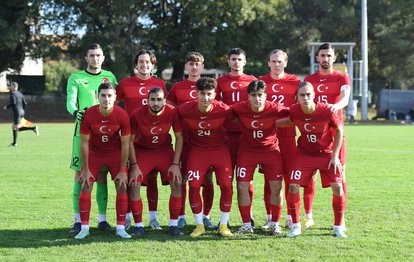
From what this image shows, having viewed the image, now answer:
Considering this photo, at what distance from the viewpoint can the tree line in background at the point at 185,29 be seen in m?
37.4

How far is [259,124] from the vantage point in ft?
22.2

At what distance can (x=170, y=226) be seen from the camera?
6.82m

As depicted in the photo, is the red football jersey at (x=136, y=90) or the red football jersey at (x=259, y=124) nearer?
the red football jersey at (x=259, y=124)

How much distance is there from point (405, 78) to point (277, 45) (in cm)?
1028

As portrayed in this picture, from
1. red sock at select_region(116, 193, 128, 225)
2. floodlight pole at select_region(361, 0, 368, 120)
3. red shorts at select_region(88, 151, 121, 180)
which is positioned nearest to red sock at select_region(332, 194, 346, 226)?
red sock at select_region(116, 193, 128, 225)

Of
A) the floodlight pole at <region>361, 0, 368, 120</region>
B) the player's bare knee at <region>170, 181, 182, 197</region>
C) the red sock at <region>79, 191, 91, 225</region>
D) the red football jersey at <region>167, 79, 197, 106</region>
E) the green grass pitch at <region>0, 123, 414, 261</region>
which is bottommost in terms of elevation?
the green grass pitch at <region>0, 123, 414, 261</region>

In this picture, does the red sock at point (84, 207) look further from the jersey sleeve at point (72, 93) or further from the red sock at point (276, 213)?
the red sock at point (276, 213)

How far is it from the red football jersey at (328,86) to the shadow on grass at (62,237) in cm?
185

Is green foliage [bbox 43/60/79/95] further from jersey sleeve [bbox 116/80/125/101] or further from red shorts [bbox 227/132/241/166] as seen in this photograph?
red shorts [bbox 227/132/241/166]

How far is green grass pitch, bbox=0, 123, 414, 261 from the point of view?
5812mm

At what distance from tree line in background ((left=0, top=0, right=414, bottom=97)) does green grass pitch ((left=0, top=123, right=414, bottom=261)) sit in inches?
1046

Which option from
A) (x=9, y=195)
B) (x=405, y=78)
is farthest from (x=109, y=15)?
(x=9, y=195)

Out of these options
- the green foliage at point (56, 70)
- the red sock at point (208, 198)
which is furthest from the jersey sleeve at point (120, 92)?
the green foliage at point (56, 70)

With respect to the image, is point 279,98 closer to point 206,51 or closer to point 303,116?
point 303,116
